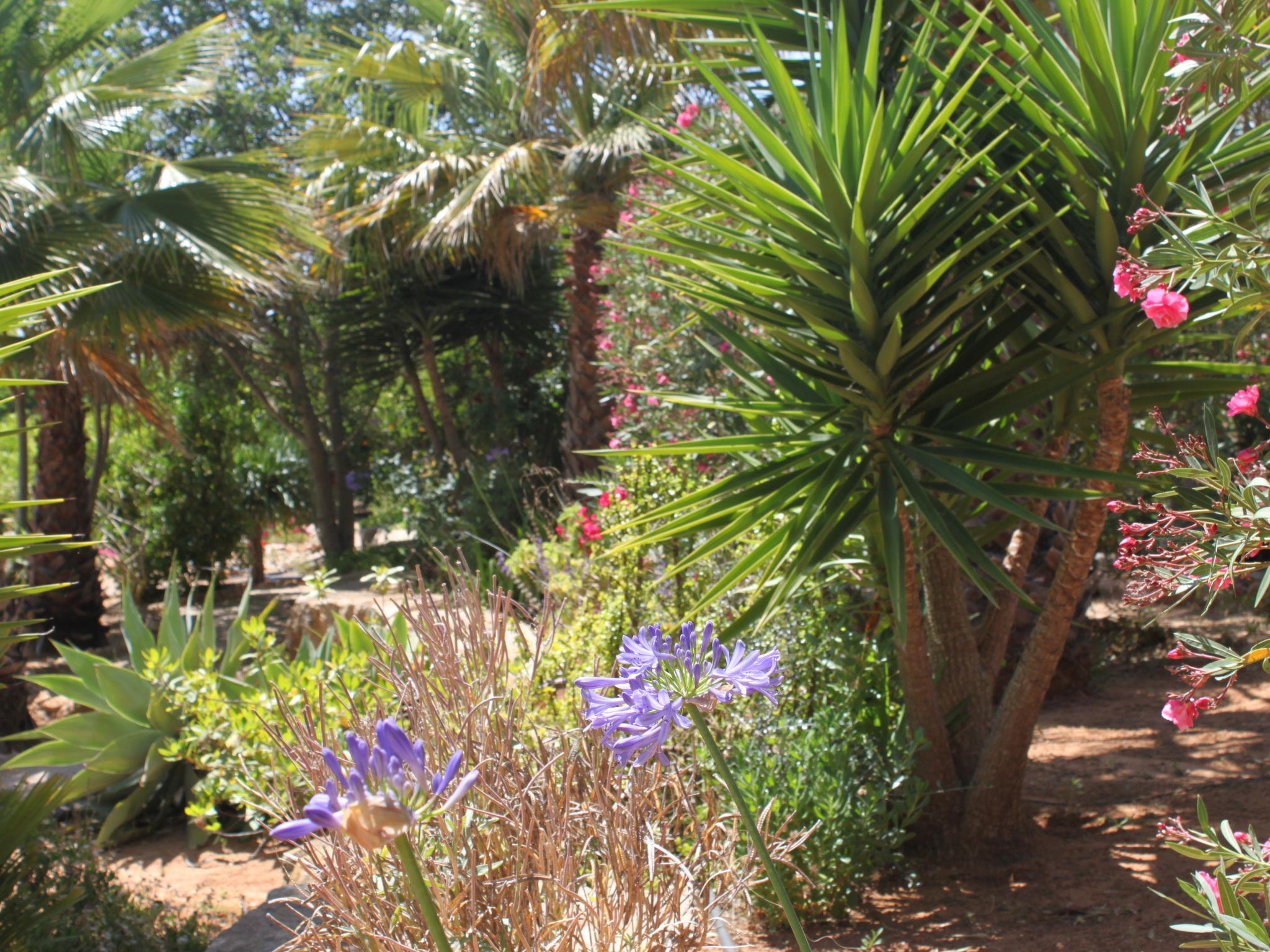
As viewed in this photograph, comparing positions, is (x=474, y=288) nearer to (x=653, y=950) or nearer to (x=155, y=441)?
(x=155, y=441)

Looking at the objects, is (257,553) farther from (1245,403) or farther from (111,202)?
(1245,403)

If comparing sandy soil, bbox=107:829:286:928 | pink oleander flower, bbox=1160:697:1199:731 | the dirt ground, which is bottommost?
sandy soil, bbox=107:829:286:928

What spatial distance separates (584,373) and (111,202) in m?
4.30

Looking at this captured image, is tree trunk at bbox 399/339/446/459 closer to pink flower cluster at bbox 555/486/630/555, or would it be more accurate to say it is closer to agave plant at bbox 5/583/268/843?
pink flower cluster at bbox 555/486/630/555

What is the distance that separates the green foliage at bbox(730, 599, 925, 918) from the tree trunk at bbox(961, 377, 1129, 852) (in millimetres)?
229

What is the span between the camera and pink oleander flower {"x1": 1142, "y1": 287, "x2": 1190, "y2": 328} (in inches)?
61.7

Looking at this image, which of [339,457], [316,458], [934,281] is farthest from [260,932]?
[339,457]

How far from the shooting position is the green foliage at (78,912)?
247cm

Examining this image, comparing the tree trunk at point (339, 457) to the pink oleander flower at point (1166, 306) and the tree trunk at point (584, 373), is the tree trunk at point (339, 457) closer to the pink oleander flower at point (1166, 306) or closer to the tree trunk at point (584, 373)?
the tree trunk at point (584, 373)

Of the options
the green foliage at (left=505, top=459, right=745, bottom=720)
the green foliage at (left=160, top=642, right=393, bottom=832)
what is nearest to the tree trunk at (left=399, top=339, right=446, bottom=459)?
the green foliage at (left=505, top=459, right=745, bottom=720)

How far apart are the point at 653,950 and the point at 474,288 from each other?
11.1 metres

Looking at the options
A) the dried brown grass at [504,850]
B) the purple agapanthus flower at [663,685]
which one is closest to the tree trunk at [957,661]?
the dried brown grass at [504,850]

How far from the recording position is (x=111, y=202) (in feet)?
22.1

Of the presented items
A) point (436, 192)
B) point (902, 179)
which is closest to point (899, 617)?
point (902, 179)
